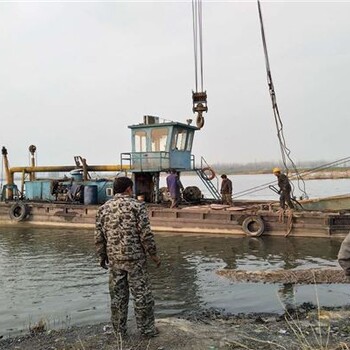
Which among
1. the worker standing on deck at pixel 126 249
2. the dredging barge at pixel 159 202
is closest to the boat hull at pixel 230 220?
the dredging barge at pixel 159 202

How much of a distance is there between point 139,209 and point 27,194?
18222 millimetres

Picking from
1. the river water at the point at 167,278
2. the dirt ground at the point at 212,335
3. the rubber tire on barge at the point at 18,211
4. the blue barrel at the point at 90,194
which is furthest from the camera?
the rubber tire on barge at the point at 18,211

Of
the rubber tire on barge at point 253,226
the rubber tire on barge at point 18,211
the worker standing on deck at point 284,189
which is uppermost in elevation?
the worker standing on deck at point 284,189

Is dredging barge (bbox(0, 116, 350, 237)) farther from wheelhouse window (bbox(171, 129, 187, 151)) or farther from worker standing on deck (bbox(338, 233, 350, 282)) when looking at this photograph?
worker standing on deck (bbox(338, 233, 350, 282))

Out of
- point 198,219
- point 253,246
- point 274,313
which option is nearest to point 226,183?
point 198,219

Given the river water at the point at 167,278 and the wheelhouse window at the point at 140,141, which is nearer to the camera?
the river water at the point at 167,278

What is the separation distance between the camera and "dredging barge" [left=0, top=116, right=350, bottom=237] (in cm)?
1529

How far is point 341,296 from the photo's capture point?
8.18 m

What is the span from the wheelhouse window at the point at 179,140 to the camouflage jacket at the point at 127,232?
1294 centimetres

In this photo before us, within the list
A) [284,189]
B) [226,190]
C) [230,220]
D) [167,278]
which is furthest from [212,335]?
[226,190]

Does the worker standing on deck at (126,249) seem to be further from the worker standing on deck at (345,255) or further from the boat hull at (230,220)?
the boat hull at (230,220)

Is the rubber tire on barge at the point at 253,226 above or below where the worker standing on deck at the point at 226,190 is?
below

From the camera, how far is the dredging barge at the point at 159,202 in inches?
602

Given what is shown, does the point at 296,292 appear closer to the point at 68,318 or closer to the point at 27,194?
the point at 68,318
